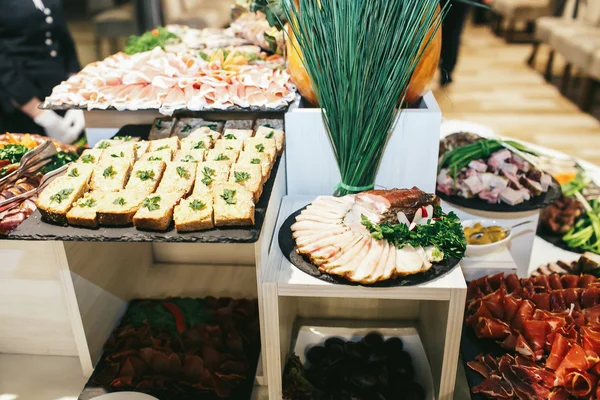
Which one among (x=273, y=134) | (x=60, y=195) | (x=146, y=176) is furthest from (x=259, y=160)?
(x=60, y=195)

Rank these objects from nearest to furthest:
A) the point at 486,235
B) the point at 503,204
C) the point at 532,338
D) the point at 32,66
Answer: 1. the point at 532,338
2. the point at 486,235
3. the point at 503,204
4. the point at 32,66

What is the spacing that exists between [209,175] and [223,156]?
0.38ft

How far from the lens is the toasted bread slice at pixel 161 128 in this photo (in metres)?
1.87

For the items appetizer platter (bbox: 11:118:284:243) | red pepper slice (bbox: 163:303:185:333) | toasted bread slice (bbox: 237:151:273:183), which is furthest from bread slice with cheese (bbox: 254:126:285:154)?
red pepper slice (bbox: 163:303:185:333)

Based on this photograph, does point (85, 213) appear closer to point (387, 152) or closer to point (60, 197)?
point (60, 197)

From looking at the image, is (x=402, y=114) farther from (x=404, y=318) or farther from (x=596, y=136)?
(x=596, y=136)

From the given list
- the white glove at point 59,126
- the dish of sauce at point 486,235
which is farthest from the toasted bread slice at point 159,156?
the white glove at point 59,126

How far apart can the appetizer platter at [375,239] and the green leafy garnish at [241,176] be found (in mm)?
185

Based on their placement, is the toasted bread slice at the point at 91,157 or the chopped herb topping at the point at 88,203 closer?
the chopped herb topping at the point at 88,203

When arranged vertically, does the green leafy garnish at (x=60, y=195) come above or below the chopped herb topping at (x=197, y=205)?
above

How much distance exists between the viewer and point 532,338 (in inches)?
62.2

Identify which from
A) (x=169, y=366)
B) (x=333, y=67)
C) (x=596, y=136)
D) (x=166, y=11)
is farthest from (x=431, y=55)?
(x=166, y=11)

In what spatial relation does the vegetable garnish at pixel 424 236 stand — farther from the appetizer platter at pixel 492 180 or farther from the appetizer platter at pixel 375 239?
the appetizer platter at pixel 492 180

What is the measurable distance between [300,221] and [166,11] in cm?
444
